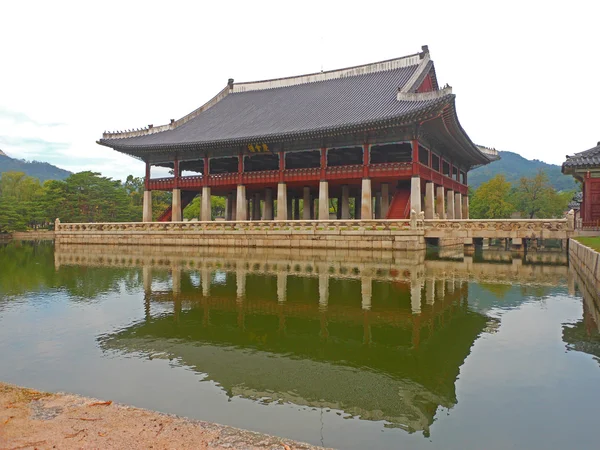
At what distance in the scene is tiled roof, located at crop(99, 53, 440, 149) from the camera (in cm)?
3697

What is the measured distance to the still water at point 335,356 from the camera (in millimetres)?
5371

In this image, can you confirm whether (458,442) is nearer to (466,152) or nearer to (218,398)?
(218,398)

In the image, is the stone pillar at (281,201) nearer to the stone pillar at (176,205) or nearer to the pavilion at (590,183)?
the stone pillar at (176,205)

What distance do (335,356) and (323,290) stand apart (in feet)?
22.9

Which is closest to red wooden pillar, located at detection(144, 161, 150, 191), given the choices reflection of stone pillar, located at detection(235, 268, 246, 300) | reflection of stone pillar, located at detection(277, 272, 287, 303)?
reflection of stone pillar, located at detection(235, 268, 246, 300)

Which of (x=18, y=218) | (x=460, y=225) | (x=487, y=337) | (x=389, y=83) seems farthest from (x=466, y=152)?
(x=18, y=218)

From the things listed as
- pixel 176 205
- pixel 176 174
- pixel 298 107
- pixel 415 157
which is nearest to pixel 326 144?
pixel 415 157

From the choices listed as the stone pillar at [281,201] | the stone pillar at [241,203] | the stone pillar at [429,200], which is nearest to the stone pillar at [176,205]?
the stone pillar at [241,203]

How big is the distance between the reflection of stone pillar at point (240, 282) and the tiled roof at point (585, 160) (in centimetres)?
2356

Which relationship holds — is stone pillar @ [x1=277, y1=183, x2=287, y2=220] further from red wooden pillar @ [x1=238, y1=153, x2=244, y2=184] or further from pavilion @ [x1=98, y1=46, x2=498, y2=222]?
red wooden pillar @ [x1=238, y1=153, x2=244, y2=184]

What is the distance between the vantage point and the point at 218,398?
6.02 m

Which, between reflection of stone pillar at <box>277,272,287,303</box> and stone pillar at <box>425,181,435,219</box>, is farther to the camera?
stone pillar at <box>425,181,435,219</box>

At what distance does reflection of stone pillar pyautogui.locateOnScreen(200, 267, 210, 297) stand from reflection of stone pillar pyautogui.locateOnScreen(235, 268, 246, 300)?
1055 mm

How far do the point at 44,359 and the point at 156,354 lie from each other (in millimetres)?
1932
